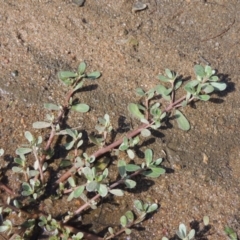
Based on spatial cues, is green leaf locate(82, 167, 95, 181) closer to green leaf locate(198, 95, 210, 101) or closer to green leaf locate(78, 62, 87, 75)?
green leaf locate(78, 62, 87, 75)

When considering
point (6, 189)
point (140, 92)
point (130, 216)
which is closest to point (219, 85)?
point (140, 92)

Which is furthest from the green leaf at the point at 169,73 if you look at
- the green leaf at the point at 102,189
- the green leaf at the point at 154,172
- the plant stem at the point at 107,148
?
the green leaf at the point at 102,189

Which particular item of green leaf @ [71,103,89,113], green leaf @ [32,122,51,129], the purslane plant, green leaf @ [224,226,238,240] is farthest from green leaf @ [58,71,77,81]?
green leaf @ [224,226,238,240]

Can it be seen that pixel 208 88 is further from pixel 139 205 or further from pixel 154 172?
pixel 139 205

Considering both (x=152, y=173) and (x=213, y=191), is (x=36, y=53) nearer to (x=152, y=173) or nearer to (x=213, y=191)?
(x=152, y=173)

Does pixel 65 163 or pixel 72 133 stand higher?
pixel 72 133

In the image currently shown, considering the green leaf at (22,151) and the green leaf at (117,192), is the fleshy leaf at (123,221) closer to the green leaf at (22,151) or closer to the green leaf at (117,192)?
the green leaf at (117,192)
